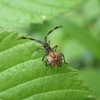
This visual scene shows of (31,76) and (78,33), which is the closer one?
(31,76)

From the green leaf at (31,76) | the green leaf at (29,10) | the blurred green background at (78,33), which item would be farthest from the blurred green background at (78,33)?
the green leaf at (31,76)

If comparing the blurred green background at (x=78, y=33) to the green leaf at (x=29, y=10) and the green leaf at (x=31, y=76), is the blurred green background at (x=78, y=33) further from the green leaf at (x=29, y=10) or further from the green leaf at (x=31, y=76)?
the green leaf at (x=31, y=76)

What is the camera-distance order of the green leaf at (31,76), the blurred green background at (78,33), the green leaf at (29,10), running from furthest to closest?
the blurred green background at (78,33) → the green leaf at (29,10) → the green leaf at (31,76)

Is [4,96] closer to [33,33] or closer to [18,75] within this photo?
Answer: [18,75]

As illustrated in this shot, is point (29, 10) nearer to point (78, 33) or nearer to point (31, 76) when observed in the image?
point (31, 76)

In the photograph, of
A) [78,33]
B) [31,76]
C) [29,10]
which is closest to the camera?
[31,76]

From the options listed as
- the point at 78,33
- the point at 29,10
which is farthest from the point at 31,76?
the point at 78,33

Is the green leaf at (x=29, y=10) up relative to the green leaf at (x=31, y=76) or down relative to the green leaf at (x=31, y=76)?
up

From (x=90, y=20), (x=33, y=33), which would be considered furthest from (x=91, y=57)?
(x=33, y=33)
